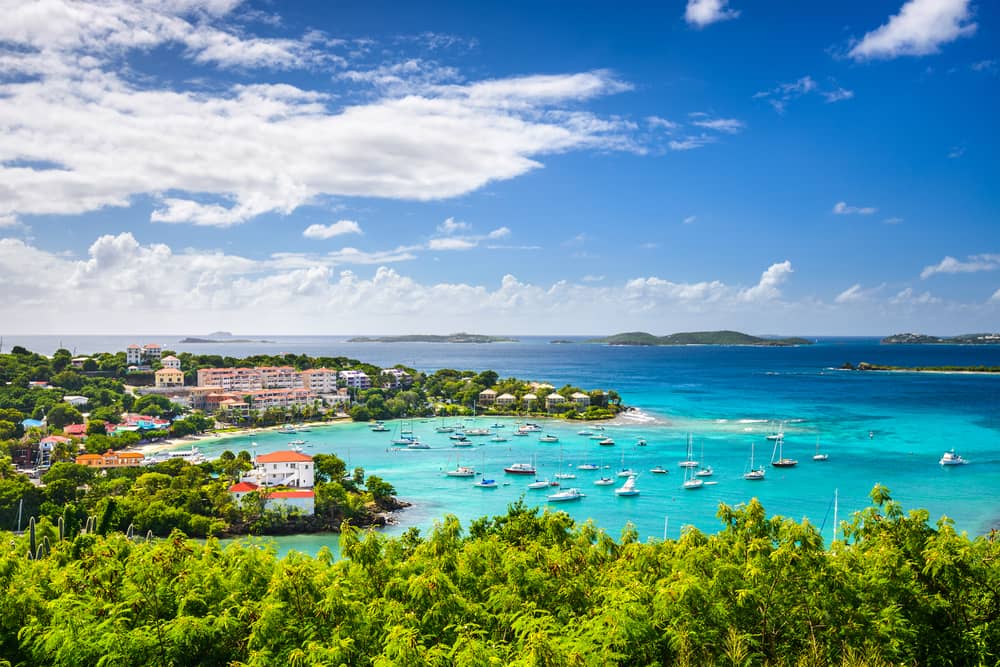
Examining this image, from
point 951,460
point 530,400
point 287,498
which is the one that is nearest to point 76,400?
point 287,498

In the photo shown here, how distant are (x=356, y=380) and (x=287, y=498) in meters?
42.2

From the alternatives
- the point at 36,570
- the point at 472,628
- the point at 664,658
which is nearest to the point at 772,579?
the point at 664,658

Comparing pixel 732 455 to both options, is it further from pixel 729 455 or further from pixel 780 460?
pixel 780 460

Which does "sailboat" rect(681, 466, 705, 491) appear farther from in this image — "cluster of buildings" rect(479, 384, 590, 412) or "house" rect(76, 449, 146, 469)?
"house" rect(76, 449, 146, 469)

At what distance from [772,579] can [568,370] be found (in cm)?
9761

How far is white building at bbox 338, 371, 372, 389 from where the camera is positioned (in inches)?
2608

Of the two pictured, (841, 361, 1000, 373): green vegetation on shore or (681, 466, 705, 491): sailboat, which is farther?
(841, 361, 1000, 373): green vegetation on shore

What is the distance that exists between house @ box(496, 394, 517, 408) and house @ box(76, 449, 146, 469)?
33330 millimetres

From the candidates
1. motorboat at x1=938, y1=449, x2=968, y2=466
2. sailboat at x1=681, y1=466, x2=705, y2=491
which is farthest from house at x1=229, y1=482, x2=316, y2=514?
motorboat at x1=938, y1=449, x2=968, y2=466

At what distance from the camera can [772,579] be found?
746cm

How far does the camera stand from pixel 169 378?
61.6 meters

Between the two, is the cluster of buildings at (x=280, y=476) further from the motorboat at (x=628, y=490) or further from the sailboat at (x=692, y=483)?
the sailboat at (x=692, y=483)

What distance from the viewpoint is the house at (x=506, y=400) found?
59231mm

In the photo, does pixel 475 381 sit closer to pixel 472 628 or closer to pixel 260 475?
pixel 260 475
